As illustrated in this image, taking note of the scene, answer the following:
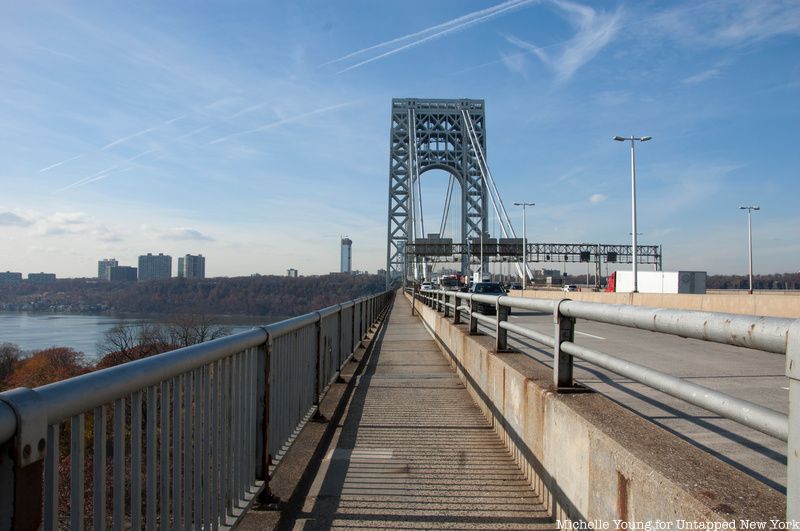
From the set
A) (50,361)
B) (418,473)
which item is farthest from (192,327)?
(418,473)

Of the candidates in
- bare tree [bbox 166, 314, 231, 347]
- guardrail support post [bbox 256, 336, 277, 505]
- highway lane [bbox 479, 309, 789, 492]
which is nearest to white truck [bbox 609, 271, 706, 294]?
highway lane [bbox 479, 309, 789, 492]

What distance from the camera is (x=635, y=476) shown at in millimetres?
2578

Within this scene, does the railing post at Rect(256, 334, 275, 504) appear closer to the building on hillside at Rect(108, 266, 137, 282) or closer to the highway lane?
the highway lane

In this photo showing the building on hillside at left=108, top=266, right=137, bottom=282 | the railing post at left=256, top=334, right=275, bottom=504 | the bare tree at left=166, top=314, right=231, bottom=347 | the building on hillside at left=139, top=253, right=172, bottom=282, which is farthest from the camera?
the building on hillside at left=139, top=253, right=172, bottom=282

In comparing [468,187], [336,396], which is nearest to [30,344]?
[336,396]

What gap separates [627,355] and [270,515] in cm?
840

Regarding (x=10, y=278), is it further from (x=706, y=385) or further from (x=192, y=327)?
(x=706, y=385)

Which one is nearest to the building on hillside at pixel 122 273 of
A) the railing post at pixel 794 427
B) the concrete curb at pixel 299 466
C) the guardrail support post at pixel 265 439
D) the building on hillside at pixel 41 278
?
the building on hillside at pixel 41 278

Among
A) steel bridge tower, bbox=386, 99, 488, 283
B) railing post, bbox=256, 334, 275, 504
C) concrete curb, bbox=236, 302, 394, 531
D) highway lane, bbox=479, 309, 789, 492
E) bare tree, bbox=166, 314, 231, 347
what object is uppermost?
steel bridge tower, bbox=386, 99, 488, 283

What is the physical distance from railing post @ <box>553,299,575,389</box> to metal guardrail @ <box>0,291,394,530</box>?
1952mm

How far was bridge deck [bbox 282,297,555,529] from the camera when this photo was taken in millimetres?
3764

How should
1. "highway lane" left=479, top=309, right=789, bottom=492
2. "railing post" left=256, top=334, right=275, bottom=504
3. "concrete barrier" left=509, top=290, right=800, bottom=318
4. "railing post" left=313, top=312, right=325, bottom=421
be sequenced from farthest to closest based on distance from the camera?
1. "concrete barrier" left=509, top=290, right=800, bottom=318
2. "railing post" left=313, top=312, right=325, bottom=421
3. "highway lane" left=479, top=309, right=789, bottom=492
4. "railing post" left=256, top=334, right=275, bottom=504

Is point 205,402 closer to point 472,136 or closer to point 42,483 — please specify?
point 42,483

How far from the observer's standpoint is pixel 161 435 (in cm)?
258
